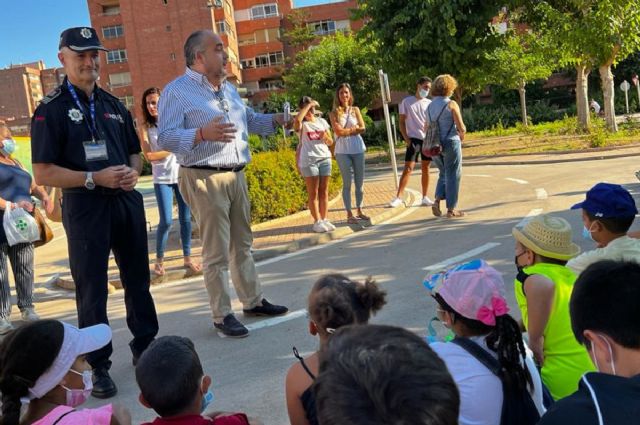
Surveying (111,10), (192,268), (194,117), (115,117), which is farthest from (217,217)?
(111,10)

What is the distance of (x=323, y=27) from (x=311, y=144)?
2491 inches

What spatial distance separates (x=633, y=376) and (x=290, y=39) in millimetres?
68327

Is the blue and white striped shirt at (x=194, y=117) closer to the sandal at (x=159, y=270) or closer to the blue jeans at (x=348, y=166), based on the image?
the sandal at (x=159, y=270)

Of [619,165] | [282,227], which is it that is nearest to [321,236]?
[282,227]

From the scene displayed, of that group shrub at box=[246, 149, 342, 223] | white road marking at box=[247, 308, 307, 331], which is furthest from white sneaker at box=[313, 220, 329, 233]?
white road marking at box=[247, 308, 307, 331]

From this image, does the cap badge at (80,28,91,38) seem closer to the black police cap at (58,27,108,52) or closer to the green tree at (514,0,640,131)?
the black police cap at (58,27,108,52)

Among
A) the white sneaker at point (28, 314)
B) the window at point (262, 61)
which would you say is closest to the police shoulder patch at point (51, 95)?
the white sneaker at point (28, 314)

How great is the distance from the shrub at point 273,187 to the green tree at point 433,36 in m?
12.0

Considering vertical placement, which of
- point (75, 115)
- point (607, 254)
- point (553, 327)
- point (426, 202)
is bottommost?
point (426, 202)

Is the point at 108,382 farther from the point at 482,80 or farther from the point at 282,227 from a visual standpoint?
the point at 482,80

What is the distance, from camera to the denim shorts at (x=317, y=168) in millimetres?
8781

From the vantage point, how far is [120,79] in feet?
228

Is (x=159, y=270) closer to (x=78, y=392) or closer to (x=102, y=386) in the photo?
(x=102, y=386)

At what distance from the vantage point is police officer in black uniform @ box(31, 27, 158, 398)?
4152mm
